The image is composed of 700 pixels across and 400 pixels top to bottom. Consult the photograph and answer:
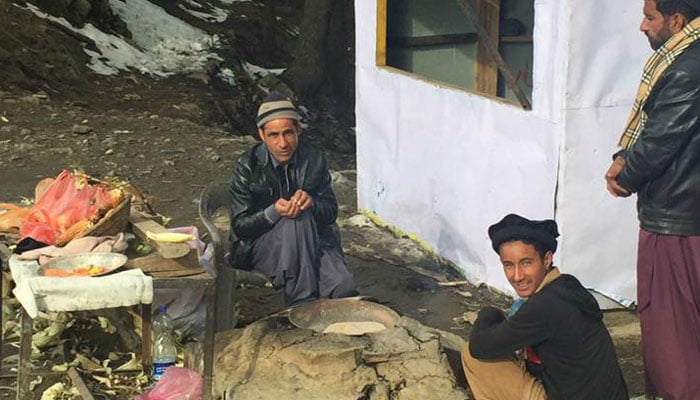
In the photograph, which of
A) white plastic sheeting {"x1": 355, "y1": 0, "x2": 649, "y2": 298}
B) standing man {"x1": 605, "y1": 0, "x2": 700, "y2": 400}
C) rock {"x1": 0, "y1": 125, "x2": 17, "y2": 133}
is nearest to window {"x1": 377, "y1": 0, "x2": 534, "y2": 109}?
white plastic sheeting {"x1": 355, "y1": 0, "x2": 649, "y2": 298}

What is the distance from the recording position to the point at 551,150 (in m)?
5.36

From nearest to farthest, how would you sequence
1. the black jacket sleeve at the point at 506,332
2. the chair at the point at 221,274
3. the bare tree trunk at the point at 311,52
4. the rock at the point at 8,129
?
the black jacket sleeve at the point at 506,332 < the chair at the point at 221,274 < the rock at the point at 8,129 < the bare tree trunk at the point at 311,52

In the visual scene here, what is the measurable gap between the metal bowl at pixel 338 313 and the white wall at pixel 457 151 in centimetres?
156

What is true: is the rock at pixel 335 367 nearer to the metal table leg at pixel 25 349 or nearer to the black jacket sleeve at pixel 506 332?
the black jacket sleeve at pixel 506 332

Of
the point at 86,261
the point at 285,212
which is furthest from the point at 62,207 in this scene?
the point at 285,212

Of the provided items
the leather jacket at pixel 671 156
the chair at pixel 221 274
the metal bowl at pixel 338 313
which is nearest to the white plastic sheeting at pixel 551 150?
the leather jacket at pixel 671 156

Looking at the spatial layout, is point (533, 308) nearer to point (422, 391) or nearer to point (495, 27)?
point (422, 391)

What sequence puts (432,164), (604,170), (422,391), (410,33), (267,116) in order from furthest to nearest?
1. (410,33)
2. (432,164)
3. (604,170)
4. (267,116)
5. (422,391)

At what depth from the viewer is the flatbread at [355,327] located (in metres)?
4.21

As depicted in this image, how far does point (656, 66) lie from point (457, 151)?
2.44 m

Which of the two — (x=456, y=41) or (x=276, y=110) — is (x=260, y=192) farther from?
(x=456, y=41)

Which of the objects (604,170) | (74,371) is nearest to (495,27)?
(604,170)

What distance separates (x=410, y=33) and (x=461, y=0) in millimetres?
1438

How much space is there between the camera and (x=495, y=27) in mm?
8234
